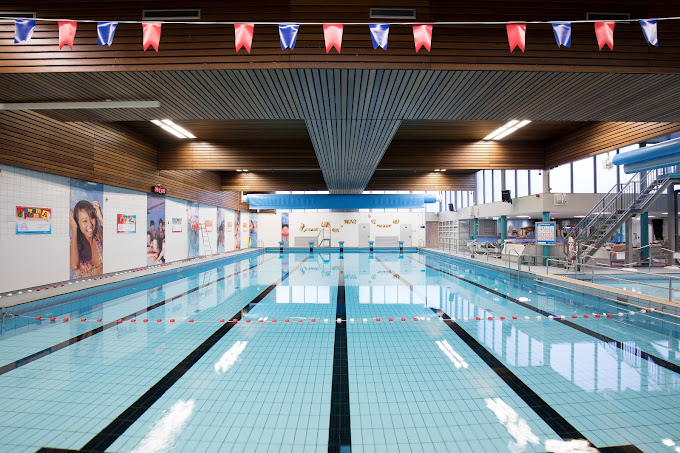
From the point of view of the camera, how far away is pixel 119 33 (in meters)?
3.67

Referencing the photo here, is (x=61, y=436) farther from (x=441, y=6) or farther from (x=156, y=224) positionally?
(x=156, y=224)

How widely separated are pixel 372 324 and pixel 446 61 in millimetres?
3643

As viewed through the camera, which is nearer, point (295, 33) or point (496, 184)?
point (295, 33)

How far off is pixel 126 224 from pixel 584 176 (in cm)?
1682

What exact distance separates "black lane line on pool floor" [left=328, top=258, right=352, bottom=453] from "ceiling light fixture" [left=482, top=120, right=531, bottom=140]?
5927 millimetres

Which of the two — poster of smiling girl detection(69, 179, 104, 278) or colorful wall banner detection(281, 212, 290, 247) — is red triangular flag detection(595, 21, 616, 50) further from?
colorful wall banner detection(281, 212, 290, 247)

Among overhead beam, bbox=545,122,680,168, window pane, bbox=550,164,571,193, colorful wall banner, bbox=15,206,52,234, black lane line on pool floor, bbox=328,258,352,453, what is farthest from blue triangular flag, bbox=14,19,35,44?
window pane, bbox=550,164,571,193

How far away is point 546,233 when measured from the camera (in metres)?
9.11

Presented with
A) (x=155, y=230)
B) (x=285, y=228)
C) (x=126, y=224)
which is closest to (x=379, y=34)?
(x=126, y=224)

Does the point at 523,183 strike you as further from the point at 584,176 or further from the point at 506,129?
the point at 506,129

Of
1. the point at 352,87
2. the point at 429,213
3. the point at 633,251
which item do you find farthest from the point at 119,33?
the point at 429,213

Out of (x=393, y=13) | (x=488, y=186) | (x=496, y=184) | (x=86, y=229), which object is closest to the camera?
(x=393, y=13)

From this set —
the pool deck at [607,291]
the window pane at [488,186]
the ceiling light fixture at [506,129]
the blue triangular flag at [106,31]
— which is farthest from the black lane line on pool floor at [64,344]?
the window pane at [488,186]

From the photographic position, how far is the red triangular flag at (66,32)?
10.0 ft
